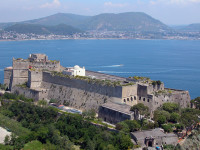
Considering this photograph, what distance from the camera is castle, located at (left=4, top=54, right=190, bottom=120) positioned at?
32625 millimetres

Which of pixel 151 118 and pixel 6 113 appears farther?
pixel 6 113

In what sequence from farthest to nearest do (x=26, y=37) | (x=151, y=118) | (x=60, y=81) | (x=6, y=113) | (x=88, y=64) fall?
(x=26, y=37), (x=88, y=64), (x=60, y=81), (x=6, y=113), (x=151, y=118)

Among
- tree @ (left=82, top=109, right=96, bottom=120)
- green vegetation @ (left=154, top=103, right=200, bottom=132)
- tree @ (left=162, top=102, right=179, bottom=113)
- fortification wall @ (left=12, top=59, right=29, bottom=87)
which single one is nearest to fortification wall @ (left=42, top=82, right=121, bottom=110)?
tree @ (left=82, top=109, right=96, bottom=120)

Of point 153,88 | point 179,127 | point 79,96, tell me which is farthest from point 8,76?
point 179,127

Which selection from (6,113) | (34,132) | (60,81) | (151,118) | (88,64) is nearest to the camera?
(34,132)

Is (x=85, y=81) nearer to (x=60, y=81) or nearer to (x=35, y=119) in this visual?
(x=60, y=81)

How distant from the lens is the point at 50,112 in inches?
1310

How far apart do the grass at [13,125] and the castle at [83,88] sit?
653cm

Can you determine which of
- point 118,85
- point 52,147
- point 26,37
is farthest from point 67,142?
point 26,37

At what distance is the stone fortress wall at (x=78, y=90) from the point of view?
32.7 metres

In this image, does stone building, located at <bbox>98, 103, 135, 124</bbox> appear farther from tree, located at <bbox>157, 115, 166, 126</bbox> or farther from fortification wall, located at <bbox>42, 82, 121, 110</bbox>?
tree, located at <bbox>157, 115, 166, 126</bbox>

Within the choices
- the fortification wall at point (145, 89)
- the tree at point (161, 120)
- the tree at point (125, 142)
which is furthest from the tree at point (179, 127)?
the tree at point (125, 142)

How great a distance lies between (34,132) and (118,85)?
10.1m

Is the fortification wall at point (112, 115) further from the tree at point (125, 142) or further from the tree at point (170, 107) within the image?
the tree at point (170, 107)
